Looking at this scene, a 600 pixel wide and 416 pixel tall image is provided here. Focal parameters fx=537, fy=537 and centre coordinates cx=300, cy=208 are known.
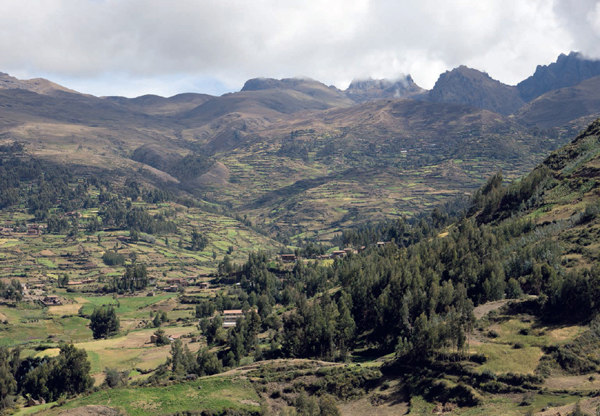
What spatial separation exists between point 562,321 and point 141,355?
9436cm

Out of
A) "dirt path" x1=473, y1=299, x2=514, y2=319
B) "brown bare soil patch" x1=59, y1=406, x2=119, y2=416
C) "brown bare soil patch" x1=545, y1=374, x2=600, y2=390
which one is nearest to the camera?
"brown bare soil patch" x1=545, y1=374, x2=600, y2=390

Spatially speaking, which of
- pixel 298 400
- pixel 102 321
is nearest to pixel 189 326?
pixel 102 321

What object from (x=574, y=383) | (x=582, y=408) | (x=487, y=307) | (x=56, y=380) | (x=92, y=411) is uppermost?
(x=487, y=307)

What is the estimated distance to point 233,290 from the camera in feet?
635

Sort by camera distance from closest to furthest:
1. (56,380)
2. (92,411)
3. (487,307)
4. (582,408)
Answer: (582,408)
(92,411)
(487,307)
(56,380)

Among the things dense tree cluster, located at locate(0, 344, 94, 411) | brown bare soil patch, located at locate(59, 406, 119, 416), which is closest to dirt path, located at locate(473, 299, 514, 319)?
brown bare soil patch, located at locate(59, 406, 119, 416)

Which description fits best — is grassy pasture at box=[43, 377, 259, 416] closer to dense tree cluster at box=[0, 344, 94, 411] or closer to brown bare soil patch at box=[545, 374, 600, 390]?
dense tree cluster at box=[0, 344, 94, 411]

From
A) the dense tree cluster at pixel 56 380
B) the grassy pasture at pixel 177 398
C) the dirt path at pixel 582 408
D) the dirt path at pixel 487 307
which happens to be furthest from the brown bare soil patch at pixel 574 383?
the dense tree cluster at pixel 56 380

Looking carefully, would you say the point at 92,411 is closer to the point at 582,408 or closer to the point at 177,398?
the point at 177,398

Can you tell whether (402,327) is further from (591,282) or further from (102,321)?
(102,321)

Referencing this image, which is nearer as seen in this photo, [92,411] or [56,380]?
[92,411]

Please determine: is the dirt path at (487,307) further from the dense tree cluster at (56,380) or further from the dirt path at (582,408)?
the dense tree cluster at (56,380)

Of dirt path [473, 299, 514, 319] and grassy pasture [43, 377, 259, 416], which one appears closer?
grassy pasture [43, 377, 259, 416]

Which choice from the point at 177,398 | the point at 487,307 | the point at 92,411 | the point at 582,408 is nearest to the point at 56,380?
the point at 92,411
